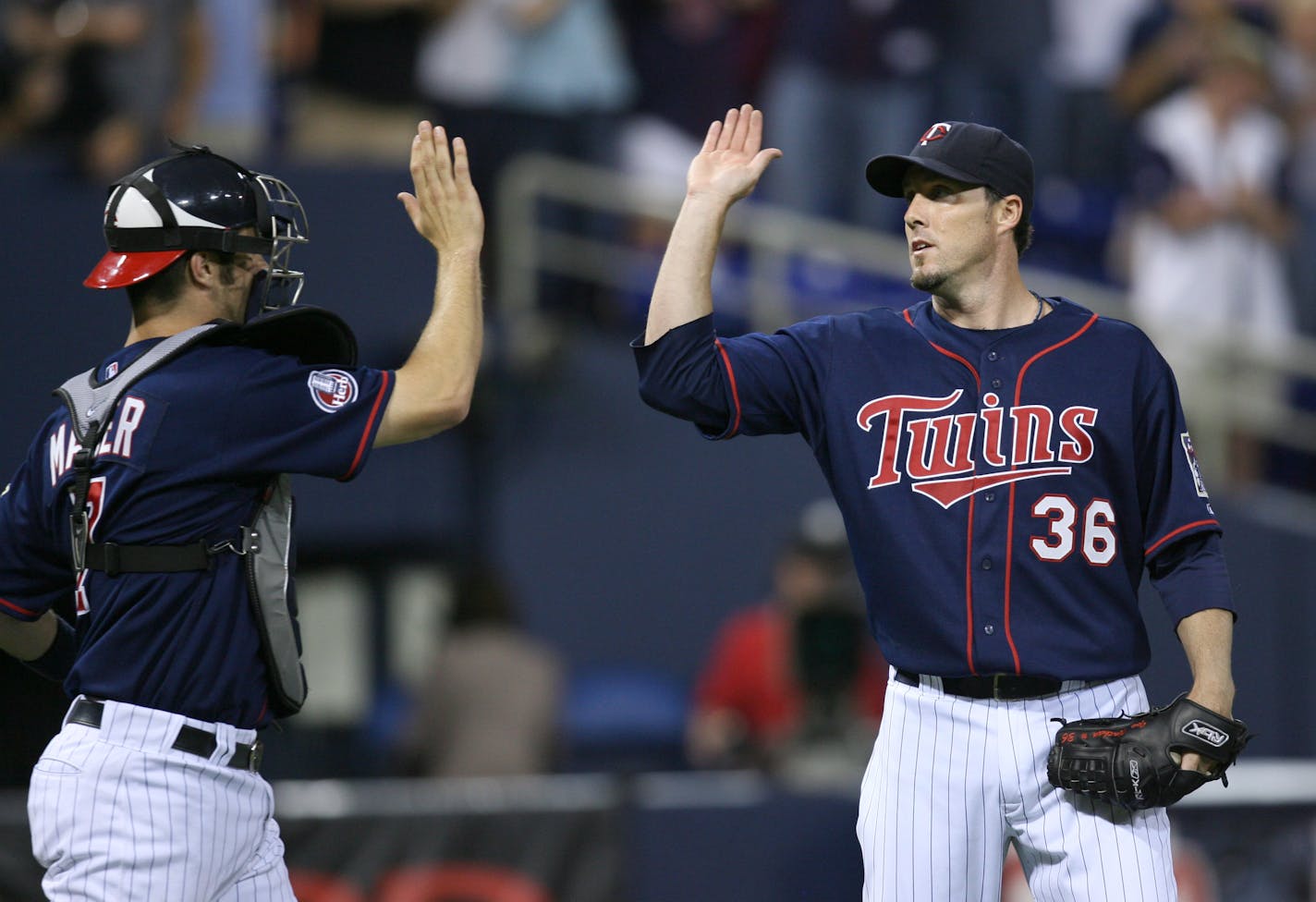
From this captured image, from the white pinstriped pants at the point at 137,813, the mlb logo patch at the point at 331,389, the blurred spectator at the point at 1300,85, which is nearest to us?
the white pinstriped pants at the point at 137,813

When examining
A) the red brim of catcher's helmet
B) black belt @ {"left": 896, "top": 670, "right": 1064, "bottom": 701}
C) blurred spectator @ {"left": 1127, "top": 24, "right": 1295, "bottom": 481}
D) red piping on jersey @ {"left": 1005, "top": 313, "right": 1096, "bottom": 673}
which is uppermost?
blurred spectator @ {"left": 1127, "top": 24, "right": 1295, "bottom": 481}

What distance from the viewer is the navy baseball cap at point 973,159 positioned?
11.4ft

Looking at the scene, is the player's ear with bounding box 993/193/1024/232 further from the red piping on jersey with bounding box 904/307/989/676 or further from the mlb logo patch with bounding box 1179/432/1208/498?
the mlb logo patch with bounding box 1179/432/1208/498

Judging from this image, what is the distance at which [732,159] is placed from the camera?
11.7 ft

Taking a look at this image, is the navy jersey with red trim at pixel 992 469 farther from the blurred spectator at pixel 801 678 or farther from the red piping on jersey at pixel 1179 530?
the blurred spectator at pixel 801 678

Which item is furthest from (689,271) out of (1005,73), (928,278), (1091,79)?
(1091,79)

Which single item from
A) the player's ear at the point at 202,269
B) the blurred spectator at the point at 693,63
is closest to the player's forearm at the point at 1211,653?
the player's ear at the point at 202,269

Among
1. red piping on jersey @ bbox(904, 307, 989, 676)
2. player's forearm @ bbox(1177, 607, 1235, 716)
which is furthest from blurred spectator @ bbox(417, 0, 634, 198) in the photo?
player's forearm @ bbox(1177, 607, 1235, 716)

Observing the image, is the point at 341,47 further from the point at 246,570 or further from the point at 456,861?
the point at 246,570

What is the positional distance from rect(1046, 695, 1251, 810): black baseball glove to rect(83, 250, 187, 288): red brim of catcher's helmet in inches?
73.2

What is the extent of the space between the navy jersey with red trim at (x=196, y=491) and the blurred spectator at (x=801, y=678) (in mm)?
3335

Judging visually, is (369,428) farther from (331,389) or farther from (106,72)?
(106,72)

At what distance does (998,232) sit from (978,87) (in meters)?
5.05

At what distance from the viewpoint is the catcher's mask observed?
3326 mm
